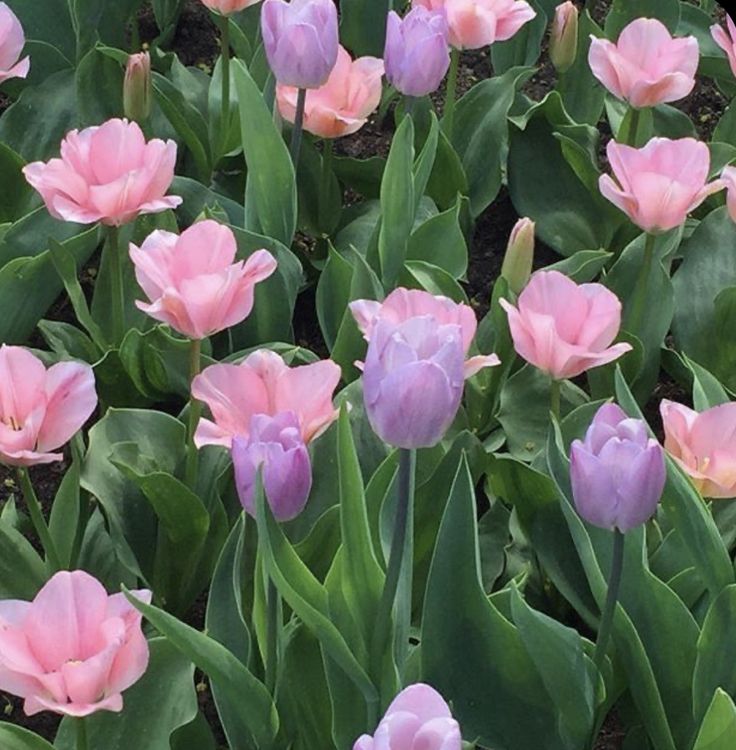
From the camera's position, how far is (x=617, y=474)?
36.4 inches

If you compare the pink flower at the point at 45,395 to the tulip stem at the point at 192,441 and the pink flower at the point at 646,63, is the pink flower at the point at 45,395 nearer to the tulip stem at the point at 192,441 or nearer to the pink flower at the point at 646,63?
the tulip stem at the point at 192,441

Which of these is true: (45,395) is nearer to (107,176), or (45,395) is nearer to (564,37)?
(107,176)

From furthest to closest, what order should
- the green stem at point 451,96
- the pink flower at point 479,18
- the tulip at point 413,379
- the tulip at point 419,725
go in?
the green stem at point 451,96
the pink flower at point 479,18
the tulip at point 413,379
the tulip at point 419,725

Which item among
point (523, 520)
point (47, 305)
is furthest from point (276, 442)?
point (47, 305)

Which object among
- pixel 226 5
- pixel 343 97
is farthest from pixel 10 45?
pixel 343 97

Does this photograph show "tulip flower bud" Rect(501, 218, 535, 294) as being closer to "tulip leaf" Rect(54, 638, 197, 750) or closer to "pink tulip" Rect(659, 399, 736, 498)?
"pink tulip" Rect(659, 399, 736, 498)

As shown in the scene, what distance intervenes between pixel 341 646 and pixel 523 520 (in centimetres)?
37

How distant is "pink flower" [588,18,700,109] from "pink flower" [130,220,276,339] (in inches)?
22.5

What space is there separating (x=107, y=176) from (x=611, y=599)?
61 cm

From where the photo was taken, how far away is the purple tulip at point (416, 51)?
1.45m

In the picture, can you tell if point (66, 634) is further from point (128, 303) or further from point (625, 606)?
point (128, 303)

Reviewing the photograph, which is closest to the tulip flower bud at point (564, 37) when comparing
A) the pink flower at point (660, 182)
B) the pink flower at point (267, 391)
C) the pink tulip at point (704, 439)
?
the pink flower at point (660, 182)

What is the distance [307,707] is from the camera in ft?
3.74

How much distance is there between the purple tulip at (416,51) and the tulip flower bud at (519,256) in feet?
0.61
